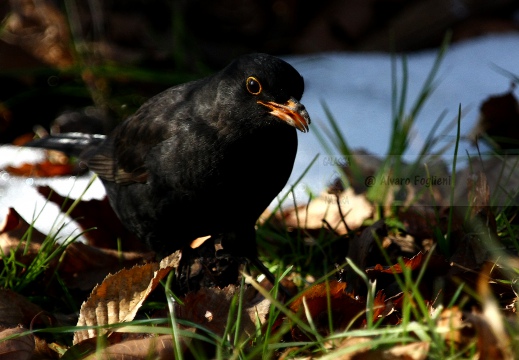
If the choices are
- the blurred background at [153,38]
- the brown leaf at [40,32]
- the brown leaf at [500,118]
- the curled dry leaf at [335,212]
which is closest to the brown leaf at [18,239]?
the curled dry leaf at [335,212]

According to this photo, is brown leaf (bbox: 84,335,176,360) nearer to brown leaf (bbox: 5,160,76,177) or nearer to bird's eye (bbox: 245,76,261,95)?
bird's eye (bbox: 245,76,261,95)

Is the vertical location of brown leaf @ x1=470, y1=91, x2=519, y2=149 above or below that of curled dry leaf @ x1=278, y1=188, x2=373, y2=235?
above

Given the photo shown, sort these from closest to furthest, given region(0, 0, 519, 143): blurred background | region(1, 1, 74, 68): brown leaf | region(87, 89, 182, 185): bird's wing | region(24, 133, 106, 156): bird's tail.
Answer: region(87, 89, 182, 185): bird's wing < region(24, 133, 106, 156): bird's tail < region(0, 0, 519, 143): blurred background < region(1, 1, 74, 68): brown leaf

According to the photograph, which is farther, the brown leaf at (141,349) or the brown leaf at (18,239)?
the brown leaf at (18,239)

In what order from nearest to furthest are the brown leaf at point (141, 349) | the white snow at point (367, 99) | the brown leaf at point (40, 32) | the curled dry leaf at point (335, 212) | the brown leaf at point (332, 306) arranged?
the brown leaf at point (141, 349) → the brown leaf at point (332, 306) → the curled dry leaf at point (335, 212) → the white snow at point (367, 99) → the brown leaf at point (40, 32)

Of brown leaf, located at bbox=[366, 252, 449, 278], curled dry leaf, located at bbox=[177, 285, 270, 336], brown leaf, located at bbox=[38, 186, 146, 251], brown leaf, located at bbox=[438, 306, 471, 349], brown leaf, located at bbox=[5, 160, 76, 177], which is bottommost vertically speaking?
brown leaf, located at bbox=[5, 160, 76, 177]

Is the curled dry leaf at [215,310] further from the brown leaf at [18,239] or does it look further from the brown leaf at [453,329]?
the brown leaf at [18,239]

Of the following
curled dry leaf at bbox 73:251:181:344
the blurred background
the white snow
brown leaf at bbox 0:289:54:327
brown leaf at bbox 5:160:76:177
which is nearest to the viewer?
curled dry leaf at bbox 73:251:181:344

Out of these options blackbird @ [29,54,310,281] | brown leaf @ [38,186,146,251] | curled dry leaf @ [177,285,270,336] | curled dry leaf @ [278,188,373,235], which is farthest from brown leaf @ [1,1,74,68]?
curled dry leaf @ [177,285,270,336]
